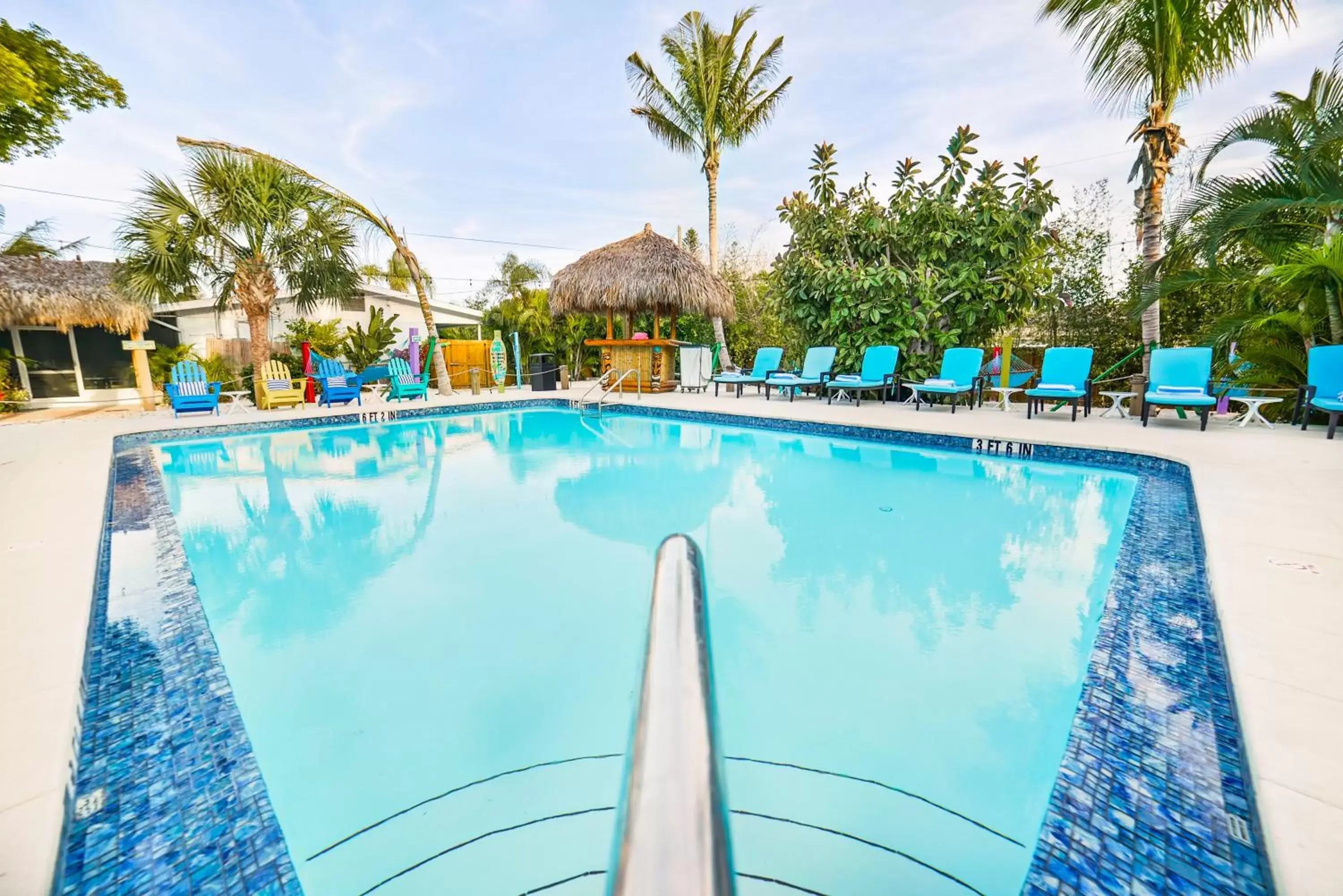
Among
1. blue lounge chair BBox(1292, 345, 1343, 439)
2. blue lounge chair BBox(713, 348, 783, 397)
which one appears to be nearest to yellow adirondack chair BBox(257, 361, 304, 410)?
blue lounge chair BBox(713, 348, 783, 397)

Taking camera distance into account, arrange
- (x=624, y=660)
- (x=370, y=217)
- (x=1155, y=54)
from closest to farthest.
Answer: (x=624, y=660)
(x=1155, y=54)
(x=370, y=217)

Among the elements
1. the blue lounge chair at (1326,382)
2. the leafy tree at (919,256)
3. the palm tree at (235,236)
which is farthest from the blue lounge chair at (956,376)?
the palm tree at (235,236)

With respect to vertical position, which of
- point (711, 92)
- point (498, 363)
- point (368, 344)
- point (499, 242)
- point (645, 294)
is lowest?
point (498, 363)

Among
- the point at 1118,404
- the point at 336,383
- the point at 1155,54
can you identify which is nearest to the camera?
the point at 1155,54

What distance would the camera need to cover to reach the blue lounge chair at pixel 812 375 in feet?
35.6

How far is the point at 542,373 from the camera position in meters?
14.8

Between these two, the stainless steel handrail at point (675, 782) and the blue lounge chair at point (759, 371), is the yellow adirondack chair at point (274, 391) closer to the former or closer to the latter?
the blue lounge chair at point (759, 371)

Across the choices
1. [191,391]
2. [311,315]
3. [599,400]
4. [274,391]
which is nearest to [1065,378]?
[599,400]

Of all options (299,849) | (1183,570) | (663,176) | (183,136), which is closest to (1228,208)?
(1183,570)

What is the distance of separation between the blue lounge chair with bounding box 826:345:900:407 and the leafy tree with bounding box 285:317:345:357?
12.0 m

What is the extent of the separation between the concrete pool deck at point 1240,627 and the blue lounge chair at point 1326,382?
0.52 meters

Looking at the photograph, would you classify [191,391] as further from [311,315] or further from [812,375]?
[812,375]

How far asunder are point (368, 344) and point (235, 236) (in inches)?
152

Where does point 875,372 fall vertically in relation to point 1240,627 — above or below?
above
